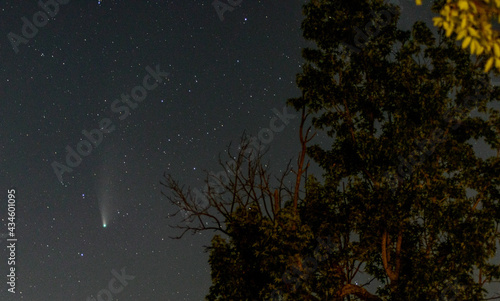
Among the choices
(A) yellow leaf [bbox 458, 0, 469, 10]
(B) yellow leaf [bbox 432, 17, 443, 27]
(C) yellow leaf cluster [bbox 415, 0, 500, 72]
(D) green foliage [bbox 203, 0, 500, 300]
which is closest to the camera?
(A) yellow leaf [bbox 458, 0, 469, 10]

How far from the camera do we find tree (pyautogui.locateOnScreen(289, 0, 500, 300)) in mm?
11359

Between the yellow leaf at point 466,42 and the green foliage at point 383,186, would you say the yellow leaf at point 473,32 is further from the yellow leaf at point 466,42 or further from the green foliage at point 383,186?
the green foliage at point 383,186

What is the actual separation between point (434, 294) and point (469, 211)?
2163mm

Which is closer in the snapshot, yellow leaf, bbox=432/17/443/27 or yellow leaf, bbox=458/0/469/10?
yellow leaf, bbox=458/0/469/10

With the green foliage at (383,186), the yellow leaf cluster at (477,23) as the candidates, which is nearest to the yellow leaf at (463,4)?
the yellow leaf cluster at (477,23)

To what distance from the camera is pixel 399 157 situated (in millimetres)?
11898

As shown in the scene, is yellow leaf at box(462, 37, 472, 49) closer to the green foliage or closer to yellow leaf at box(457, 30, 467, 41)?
yellow leaf at box(457, 30, 467, 41)

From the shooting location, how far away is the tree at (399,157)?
1136 cm

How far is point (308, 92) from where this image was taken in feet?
43.9

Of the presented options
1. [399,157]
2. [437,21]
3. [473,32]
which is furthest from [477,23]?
[399,157]

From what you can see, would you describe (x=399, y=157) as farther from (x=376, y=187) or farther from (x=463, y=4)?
(x=463, y=4)

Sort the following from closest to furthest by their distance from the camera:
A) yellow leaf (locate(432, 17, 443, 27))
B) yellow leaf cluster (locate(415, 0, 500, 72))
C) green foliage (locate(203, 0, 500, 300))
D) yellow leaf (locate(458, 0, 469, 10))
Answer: yellow leaf (locate(458, 0, 469, 10)), yellow leaf cluster (locate(415, 0, 500, 72)), yellow leaf (locate(432, 17, 443, 27)), green foliage (locate(203, 0, 500, 300))

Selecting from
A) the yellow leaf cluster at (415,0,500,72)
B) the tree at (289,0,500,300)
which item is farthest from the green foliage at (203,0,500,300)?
the yellow leaf cluster at (415,0,500,72)

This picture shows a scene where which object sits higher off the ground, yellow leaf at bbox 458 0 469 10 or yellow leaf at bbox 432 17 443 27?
yellow leaf at bbox 432 17 443 27
